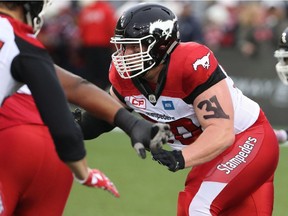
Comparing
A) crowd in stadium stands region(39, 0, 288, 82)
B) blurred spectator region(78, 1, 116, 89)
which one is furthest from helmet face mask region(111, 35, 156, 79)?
blurred spectator region(78, 1, 116, 89)

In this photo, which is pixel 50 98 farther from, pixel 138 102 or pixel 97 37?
pixel 97 37

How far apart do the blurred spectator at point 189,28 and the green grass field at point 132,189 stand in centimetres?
366

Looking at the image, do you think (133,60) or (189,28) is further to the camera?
(189,28)

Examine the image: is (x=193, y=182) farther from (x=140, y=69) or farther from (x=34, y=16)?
(x=34, y=16)

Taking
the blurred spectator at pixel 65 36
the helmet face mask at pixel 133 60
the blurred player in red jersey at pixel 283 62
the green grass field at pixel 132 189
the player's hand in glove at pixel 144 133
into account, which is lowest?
the blurred spectator at pixel 65 36

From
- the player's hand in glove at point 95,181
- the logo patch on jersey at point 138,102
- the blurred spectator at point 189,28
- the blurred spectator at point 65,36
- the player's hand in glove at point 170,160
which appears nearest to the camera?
the player's hand in glove at point 95,181

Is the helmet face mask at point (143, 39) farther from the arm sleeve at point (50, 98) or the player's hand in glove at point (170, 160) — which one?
the arm sleeve at point (50, 98)

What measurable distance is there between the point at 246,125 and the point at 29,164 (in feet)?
5.04

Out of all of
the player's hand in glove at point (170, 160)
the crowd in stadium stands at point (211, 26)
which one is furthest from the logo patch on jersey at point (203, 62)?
the crowd in stadium stands at point (211, 26)

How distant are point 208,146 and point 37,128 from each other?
3.26ft

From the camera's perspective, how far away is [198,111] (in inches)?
176

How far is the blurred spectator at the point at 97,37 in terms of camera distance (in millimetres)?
13922

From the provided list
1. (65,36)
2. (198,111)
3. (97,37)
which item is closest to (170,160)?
(198,111)

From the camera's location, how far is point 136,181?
8555 millimetres
